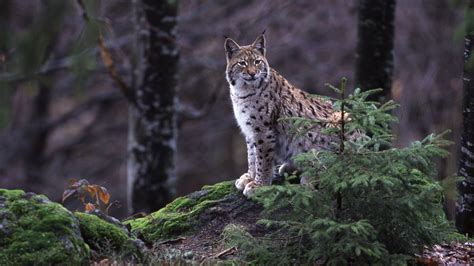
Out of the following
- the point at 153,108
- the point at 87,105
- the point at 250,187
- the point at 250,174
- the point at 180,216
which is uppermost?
the point at 87,105

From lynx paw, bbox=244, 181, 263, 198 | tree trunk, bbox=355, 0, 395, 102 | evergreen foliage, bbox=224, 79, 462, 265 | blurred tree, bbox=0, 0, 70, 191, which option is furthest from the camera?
tree trunk, bbox=355, 0, 395, 102

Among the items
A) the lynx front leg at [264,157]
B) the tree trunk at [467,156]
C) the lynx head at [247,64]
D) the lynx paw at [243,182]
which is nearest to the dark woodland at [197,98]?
the tree trunk at [467,156]

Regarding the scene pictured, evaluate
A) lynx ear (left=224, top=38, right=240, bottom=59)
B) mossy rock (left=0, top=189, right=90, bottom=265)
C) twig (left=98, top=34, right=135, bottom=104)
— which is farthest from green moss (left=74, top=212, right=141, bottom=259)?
twig (left=98, top=34, right=135, bottom=104)

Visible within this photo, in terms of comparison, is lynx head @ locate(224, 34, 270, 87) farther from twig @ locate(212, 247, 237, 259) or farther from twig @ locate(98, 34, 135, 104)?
twig @ locate(98, 34, 135, 104)

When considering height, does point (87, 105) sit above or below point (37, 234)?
above

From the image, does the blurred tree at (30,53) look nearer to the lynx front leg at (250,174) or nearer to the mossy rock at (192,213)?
the mossy rock at (192,213)

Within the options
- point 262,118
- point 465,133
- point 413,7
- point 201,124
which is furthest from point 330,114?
point 201,124

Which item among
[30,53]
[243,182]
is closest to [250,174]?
[243,182]

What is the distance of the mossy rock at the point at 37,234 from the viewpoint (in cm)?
607

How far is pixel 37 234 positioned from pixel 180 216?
5.82ft

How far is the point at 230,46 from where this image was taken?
8.23 meters

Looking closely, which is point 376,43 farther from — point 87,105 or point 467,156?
point 87,105

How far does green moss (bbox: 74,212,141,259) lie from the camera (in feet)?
21.2

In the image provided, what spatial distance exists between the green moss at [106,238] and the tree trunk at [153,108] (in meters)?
5.40
